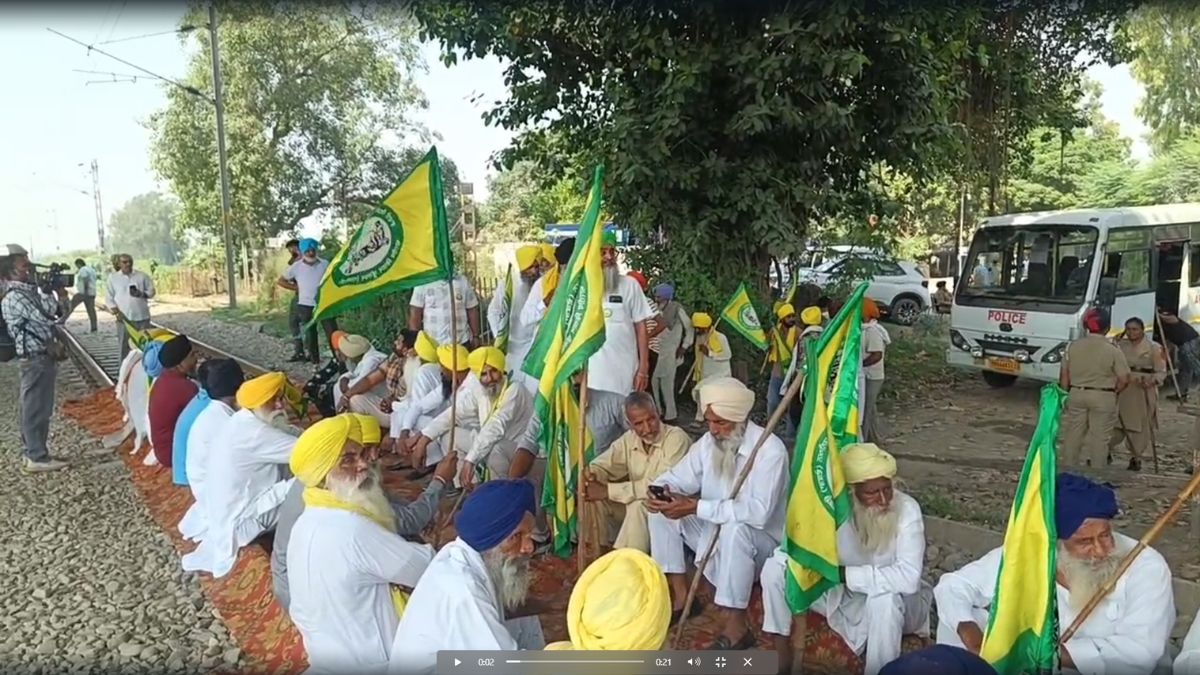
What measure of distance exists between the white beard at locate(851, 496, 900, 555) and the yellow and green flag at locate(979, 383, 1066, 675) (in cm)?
66

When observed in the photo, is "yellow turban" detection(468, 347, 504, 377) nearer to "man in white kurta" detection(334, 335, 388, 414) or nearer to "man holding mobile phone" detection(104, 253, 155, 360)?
"man in white kurta" detection(334, 335, 388, 414)

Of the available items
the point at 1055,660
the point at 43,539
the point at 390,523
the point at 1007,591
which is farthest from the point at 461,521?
the point at 43,539

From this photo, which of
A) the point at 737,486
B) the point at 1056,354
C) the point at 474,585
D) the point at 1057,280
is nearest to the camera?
the point at 474,585

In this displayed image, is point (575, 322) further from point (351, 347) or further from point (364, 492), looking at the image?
point (351, 347)

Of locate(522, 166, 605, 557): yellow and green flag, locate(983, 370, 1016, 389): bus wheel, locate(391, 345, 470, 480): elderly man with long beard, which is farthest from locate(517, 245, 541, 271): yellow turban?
locate(983, 370, 1016, 389): bus wheel

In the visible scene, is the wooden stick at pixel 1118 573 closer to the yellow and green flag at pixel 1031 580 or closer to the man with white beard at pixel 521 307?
the yellow and green flag at pixel 1031 580

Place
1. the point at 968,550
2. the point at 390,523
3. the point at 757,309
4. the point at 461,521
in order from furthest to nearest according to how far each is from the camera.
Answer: the point at 757,309, the point at 968,550, the point at 390,523, the point at 461,521

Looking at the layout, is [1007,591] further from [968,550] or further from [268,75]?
[268,75]

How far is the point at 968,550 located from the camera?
16.4ft

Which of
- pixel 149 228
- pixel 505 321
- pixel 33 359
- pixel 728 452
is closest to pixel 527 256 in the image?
A: pixel 505 321

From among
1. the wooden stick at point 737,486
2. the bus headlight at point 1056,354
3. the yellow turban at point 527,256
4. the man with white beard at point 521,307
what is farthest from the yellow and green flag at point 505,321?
the bus headlight at point 1056,354

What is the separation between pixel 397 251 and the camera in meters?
4.74

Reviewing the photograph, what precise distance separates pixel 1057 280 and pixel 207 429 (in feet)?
30.4

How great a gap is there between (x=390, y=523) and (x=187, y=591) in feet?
6.62
